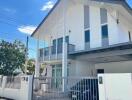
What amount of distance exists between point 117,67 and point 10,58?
1197 centimetres

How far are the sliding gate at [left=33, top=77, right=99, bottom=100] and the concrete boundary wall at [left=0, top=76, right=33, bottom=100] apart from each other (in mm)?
393

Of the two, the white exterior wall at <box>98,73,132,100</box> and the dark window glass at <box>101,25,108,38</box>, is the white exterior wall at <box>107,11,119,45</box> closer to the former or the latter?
the dark window glass at <box>101,25,108,38</box>

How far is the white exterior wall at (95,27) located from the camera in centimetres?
1855

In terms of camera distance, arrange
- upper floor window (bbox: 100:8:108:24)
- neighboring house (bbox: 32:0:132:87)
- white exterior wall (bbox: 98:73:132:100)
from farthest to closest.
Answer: upper floor window (bbox: 100:8:108:24) < neighboring house (bbox: 32:0:132:87) < white exterior wall (bbox: 98:73:132:100)

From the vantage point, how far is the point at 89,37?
1938 centimetres

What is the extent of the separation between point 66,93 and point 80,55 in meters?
6.10

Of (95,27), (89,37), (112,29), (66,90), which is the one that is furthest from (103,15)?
(66,90)

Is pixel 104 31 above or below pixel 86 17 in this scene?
below

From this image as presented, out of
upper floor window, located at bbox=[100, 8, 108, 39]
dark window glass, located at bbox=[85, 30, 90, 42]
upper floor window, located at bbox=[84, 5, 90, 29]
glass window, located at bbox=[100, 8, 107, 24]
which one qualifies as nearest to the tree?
dark window glass, located at bbox=[85, 30, 90, 42]

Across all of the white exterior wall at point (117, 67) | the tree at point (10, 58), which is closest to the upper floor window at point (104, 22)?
the white exterior wall at point (117, 67)

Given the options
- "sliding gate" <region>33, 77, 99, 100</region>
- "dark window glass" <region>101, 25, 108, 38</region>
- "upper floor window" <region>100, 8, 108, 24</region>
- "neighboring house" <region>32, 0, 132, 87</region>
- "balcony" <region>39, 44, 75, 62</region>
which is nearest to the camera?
"sliding gate" <region>33, 77, 99, 100</region>

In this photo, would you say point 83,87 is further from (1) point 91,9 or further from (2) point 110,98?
(1) point 91,9

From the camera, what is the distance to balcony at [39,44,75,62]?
19669 millimetres

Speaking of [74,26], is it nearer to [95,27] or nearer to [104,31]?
[95,27]
